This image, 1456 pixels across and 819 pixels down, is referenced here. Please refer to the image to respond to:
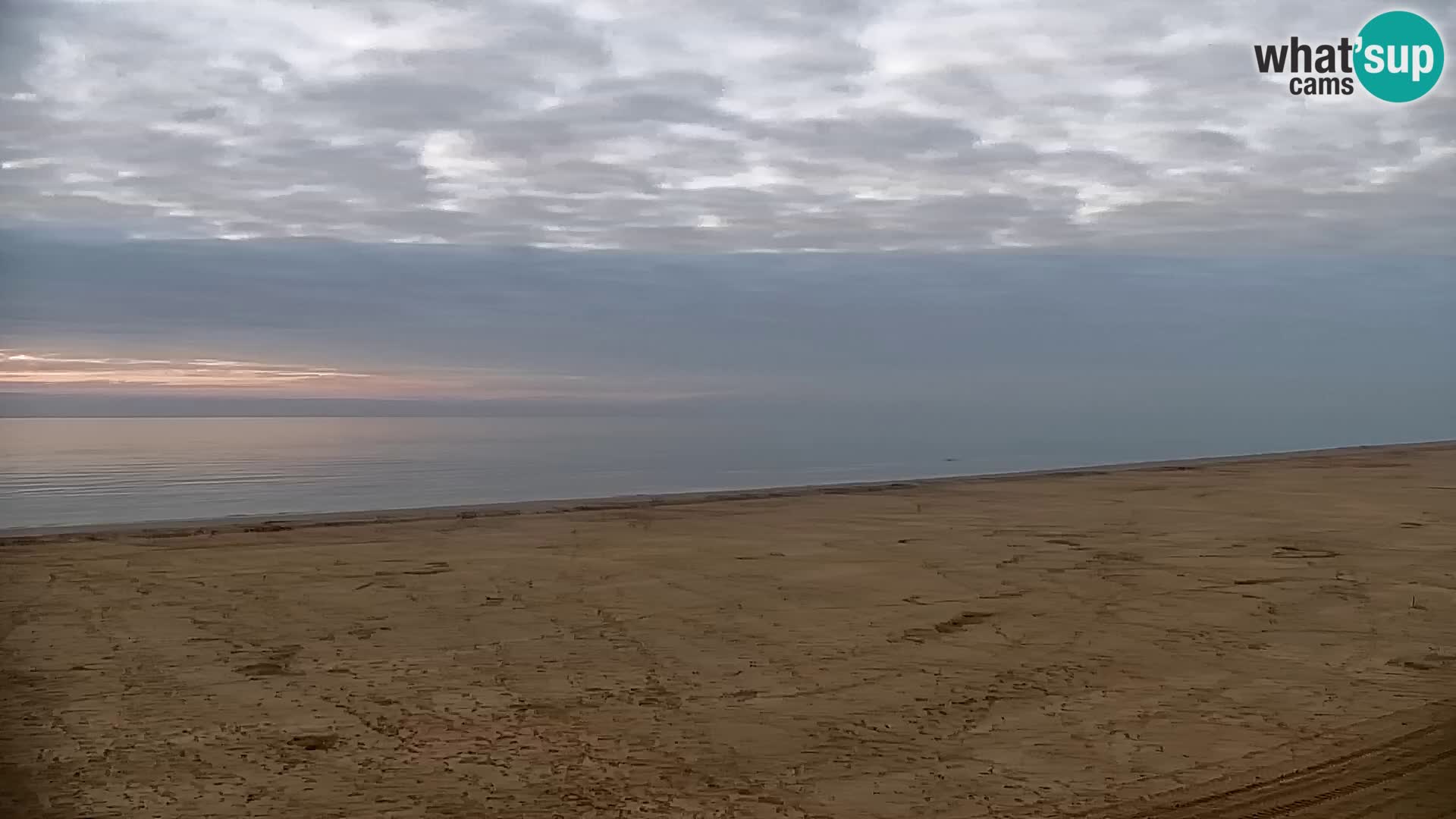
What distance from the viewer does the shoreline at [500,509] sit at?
1592 centimetres

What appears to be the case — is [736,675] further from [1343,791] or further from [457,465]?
[457,465]

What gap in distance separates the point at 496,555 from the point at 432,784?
7607 mm

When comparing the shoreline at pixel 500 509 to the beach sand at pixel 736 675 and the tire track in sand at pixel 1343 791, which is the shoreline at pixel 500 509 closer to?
the beach sand at pixel 736 675

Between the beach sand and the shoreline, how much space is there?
1.77m

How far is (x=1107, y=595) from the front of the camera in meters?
10.3

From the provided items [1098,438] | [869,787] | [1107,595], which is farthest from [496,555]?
[1098,438]

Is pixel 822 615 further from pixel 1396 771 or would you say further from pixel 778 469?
pixel 778 469

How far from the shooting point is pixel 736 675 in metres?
7.68

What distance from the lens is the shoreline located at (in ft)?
52.2

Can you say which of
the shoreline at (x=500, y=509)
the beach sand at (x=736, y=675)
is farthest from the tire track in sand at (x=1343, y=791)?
the shoreline at (x=500, y=509)

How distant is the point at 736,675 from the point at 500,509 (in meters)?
12.3

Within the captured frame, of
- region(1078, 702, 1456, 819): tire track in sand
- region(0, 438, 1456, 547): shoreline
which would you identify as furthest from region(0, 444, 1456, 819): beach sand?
region(0, 438, 1456, 547): shoreline

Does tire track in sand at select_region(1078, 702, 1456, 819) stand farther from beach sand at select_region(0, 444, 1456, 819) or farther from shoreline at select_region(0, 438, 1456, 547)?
shoreline at select_region(0, 438, 1456, 547)

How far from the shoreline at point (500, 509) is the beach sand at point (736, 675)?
5.80 feet
